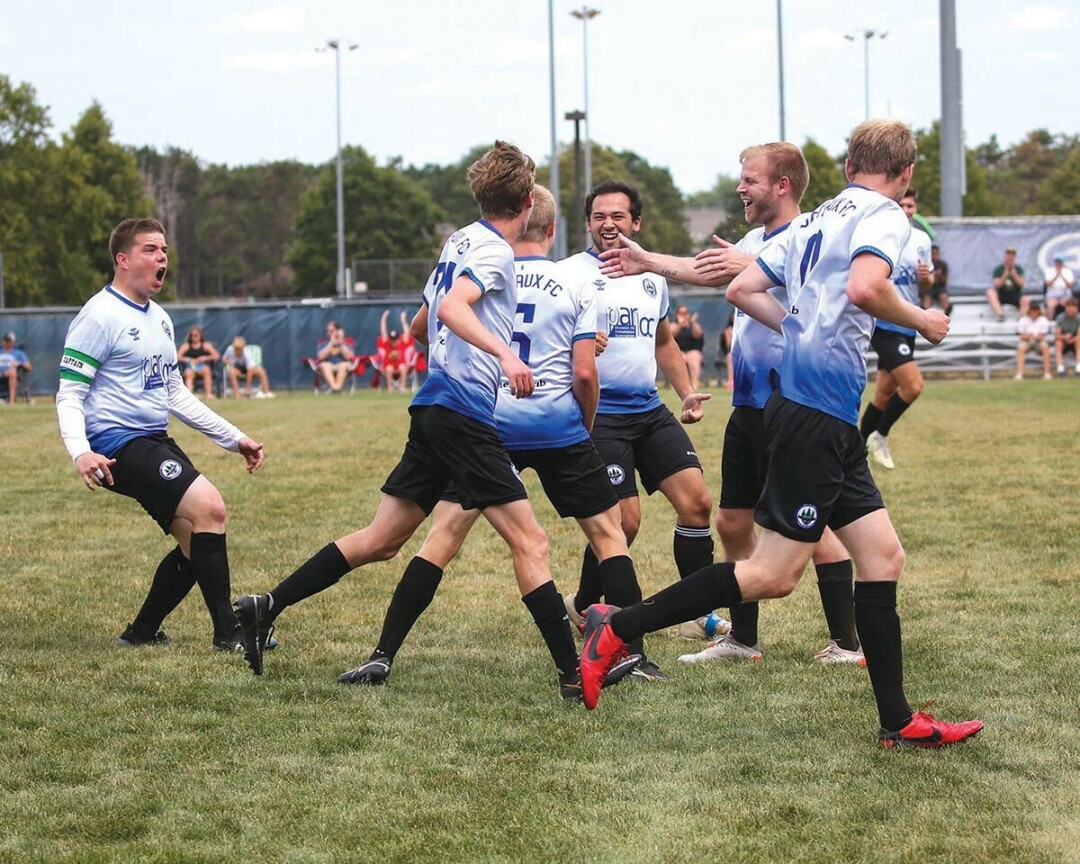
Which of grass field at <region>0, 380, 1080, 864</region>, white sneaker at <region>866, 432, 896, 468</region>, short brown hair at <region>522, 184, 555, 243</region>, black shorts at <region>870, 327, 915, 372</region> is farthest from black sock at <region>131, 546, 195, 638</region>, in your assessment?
white sneaker at <region>866, 432, 896, 468</region>

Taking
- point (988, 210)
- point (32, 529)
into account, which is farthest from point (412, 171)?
point (32, 529)

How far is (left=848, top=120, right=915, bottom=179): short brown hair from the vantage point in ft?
15.4

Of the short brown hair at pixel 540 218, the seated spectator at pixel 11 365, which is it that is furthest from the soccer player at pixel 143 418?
the seated spectator at pixel 11 365

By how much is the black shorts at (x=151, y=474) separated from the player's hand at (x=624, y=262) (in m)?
2.17

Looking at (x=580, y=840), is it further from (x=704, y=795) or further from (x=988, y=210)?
(x=988, y=210)

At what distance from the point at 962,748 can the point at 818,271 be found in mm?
1632

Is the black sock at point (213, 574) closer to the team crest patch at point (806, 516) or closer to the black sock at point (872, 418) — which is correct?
the team crest patch at point (806, 516)

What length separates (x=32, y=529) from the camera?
10336 mm

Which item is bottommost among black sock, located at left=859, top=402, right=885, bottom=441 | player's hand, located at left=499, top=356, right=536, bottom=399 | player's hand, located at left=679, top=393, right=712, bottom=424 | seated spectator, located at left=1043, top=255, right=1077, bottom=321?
black sock, located at left=859, top=402, right=885, bottom=441

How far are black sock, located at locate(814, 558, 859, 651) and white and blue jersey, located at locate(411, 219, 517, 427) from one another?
1.71 metres

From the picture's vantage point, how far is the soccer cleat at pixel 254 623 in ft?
18.6

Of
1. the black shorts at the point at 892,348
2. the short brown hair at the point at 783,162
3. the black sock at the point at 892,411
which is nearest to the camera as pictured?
the short brown hair at the point at 783,162

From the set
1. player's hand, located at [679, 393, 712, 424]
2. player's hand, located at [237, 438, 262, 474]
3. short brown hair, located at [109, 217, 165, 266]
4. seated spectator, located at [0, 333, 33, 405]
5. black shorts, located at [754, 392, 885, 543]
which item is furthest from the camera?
seated spectator, located at [0, 333, 33, 405]

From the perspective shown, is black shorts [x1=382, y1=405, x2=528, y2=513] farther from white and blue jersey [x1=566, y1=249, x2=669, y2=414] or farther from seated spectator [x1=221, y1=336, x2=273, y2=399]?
seated spectator [x1=221, y1=336, x2=273, y2=399]
